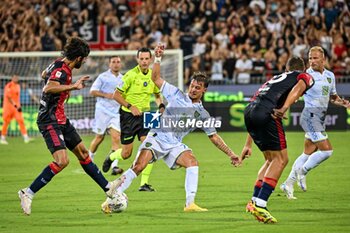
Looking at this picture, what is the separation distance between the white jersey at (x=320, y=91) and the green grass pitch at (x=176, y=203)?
1.35m

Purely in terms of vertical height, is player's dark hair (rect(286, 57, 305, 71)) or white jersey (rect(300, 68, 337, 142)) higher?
player's dark hair (rect(286, 57, 305, 71))

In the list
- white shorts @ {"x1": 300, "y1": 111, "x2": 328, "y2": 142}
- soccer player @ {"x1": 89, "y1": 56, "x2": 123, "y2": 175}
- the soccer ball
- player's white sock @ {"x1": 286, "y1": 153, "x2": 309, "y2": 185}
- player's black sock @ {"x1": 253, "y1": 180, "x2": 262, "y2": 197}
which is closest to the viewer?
player's black sock @ {"x1": 253, "y1": 180, "x2": 262, "y2": 197}

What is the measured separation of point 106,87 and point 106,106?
47 cm

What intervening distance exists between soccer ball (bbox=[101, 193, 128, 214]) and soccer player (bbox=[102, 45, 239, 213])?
0.18m

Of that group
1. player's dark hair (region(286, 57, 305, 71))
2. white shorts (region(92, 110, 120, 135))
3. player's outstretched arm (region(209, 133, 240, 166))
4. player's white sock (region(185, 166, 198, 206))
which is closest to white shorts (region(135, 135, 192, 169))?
player's white sock (region(185, 166, 198, 206))

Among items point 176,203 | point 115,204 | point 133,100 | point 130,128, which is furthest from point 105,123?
point 115,204

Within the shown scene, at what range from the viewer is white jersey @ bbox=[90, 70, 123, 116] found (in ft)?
61.7

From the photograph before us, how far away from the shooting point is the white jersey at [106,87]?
1880 cm

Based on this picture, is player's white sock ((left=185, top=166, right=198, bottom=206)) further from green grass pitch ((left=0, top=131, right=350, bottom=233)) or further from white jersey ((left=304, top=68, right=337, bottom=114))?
white jersey ((left=304, top=68, right=337, bottom=114))

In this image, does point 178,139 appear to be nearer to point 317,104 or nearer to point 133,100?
point 317,104

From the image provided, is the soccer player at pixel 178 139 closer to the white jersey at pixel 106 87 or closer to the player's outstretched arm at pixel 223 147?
the player's outstretched arm at pixel 223 147

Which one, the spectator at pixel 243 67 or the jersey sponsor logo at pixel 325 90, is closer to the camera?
the jersey sponsor logo at pixel 325 90

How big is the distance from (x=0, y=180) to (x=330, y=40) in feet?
52.1

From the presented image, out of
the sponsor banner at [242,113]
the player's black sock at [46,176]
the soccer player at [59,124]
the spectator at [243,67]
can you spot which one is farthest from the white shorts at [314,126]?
the spectator at [243,67]
